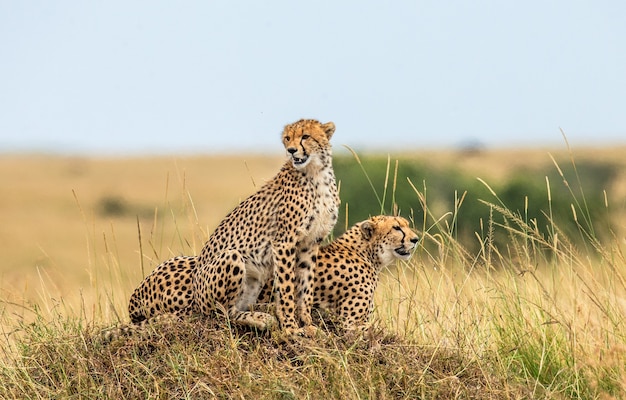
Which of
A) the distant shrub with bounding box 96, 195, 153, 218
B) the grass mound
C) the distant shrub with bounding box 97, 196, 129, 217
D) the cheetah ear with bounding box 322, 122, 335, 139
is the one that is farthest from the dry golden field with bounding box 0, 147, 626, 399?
the distant shrub with bounding box 97, 196, 129, 217

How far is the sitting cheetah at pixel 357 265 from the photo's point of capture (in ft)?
17.6

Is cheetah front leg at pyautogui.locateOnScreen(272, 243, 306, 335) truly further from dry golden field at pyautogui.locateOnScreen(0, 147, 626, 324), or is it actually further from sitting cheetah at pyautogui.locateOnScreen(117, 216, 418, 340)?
dry golden field at pyautogui.locateOnScreen(0, 147, 626, 324)

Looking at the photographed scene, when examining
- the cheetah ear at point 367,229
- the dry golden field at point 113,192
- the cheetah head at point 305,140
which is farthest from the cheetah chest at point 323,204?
the dry golden field at point 113,192

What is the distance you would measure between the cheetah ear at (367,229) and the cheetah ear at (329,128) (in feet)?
2.17

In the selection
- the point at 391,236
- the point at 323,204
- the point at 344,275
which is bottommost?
the point at 344,275

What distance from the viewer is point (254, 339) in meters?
5.15

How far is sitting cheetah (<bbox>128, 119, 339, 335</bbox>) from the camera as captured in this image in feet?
16.8

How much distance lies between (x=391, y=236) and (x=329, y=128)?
2.51ft

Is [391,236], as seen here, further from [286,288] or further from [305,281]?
[286,288]

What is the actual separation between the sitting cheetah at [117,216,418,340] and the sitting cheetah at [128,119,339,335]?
0.07 meters

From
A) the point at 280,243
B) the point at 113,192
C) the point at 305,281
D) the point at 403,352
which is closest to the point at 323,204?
the point at 280,243

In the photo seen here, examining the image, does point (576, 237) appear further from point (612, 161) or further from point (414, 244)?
point (612, 161)

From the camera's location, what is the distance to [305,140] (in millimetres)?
5121

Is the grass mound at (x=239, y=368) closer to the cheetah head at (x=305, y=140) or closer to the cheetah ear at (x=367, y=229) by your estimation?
the cheetah ear at (x=367, y=229)
